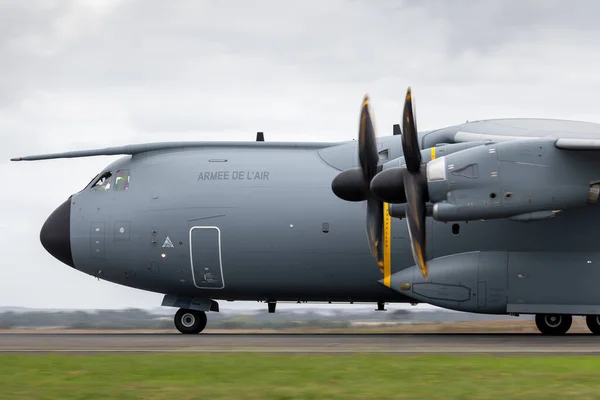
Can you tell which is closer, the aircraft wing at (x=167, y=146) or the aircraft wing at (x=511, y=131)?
the aircraft wing at (x=511, y=131)

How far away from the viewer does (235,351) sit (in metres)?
16.5

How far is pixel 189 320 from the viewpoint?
24109 mm

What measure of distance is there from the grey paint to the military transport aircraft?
0.10 feet

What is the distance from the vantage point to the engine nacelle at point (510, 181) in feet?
60.7

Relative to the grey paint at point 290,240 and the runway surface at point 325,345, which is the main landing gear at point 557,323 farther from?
the grey paint at point 290,240

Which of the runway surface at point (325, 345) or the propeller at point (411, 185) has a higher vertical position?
the propeller at point (411, 185)

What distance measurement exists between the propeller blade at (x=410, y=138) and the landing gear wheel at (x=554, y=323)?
6135mm

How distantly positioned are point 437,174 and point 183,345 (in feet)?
20.6

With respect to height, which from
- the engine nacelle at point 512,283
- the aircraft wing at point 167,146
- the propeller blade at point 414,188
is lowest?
the engine nacelle at point 512,283

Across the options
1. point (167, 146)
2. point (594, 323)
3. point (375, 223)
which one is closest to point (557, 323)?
point (594, 323)

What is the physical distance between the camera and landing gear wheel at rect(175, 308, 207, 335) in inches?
945

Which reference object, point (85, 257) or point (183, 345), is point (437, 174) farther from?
point (85, 257)

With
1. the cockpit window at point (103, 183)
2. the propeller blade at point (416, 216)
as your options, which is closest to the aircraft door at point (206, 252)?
the cockpit window at point (103, 183)

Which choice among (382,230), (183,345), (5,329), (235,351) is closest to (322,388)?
(235,351)
